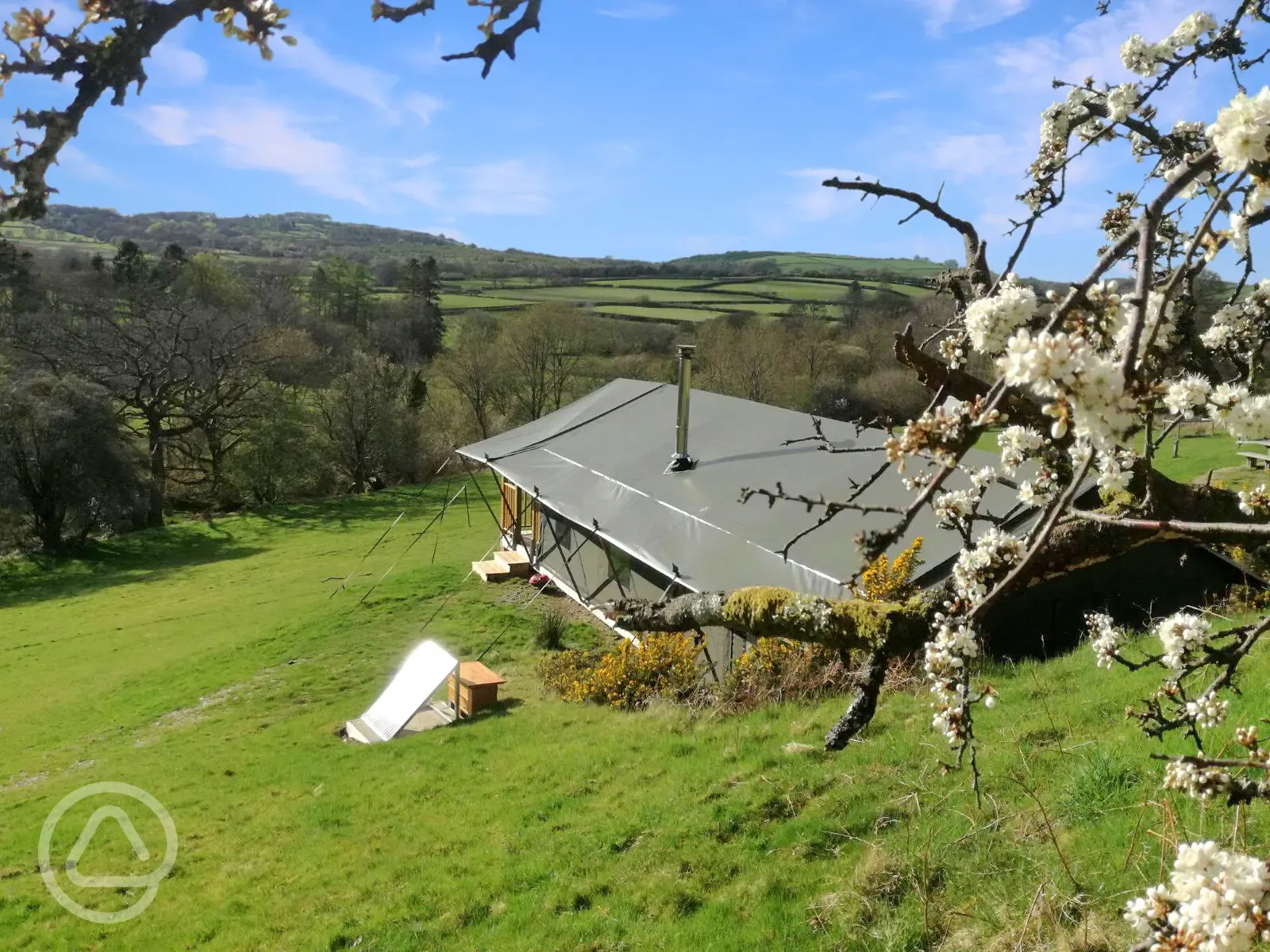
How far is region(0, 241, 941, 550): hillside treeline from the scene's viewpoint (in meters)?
26.4

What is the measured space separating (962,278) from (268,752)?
1099cm

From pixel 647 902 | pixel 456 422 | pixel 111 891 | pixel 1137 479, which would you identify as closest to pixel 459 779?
pixel 111 891

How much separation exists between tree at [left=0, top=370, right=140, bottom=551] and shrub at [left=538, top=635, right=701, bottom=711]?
22.4 meters

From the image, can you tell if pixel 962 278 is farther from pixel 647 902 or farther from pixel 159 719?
pixel 159 719

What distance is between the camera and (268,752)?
1095 centimetres

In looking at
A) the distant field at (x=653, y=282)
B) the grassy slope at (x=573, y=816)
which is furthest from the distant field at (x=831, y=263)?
the grassy slope at (x=573, y=816)

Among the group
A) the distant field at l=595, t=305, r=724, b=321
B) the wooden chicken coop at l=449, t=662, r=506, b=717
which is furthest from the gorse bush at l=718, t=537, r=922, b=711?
A: the distant field at l=595, t=305, r=724, b=321

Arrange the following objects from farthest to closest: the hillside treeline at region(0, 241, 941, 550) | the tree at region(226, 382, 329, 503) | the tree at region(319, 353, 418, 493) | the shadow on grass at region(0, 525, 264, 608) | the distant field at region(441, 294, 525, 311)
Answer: the distant field at region(441, 294, 525, 311), the tree at region(319, 353, 418, 493), the tree at region(226, 382, 329, 503), the hillside treeline at region(0, 241, 941, 550), the shadow on grass at region(0, 525, 264, 608)

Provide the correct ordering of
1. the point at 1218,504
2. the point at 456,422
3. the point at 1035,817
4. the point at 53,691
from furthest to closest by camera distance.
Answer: the point at 456,422
the point at 53,691
the point at 1035,817
the point at 1218,504

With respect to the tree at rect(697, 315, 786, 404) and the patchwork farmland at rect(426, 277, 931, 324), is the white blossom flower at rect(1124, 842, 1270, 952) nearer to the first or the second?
the tree at rect(697, 315, 786, 404)

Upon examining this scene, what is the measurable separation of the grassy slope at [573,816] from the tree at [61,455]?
1354 centimetres

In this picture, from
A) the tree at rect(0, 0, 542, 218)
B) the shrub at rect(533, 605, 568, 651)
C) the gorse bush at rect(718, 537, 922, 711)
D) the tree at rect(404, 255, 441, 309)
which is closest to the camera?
the tree at rect(0, 0, 542, 218)

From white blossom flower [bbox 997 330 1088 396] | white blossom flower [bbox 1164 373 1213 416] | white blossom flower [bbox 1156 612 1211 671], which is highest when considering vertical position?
white blossom flower [bbox 997 330 1088 396]

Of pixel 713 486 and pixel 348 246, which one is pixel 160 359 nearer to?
pixel 713 486
